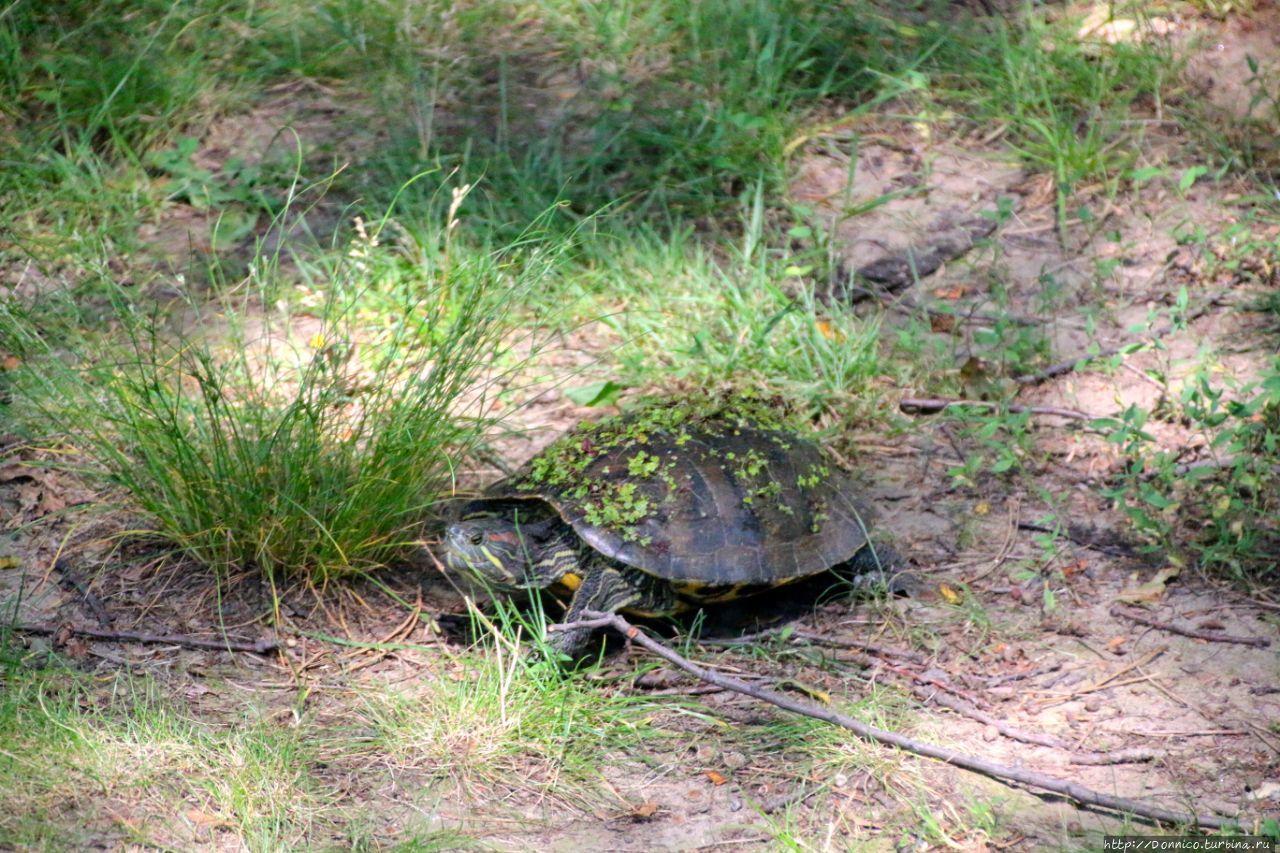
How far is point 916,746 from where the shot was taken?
2.98 meters

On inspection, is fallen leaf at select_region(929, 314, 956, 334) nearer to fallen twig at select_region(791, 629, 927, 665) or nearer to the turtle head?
fallen twig at select_region(791, 629, 927, 665)

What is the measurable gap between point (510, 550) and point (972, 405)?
185cm

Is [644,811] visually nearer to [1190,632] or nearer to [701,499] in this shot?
[701,499]

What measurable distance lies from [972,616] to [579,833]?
145 cm

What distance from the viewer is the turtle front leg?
3.51 m

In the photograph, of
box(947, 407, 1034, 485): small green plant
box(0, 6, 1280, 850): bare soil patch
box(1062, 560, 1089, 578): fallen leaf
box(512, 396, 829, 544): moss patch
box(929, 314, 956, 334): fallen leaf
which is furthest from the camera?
box(929, 314, 956, 334): fallen leaf

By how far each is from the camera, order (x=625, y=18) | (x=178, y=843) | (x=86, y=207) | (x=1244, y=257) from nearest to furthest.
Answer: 1. (x=178, y=843)
2. (x=1244, y=257)
3. (x=86, y=207)
4. (x=625, y=18)

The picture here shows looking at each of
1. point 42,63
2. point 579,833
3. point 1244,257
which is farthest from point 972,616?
point 42,63

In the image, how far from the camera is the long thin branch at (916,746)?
9.07 feet

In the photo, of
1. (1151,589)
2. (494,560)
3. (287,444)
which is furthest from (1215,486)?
(287,444)

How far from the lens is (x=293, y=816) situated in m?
2.78

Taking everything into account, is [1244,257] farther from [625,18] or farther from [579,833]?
[579,833]

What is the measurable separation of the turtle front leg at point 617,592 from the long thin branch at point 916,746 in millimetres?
64

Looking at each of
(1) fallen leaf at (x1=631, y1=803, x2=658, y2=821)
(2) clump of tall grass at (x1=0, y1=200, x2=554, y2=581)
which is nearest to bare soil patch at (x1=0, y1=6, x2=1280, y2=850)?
(1) fallen leaf at (x1=631, y1=803, x2=658, y2=821)
